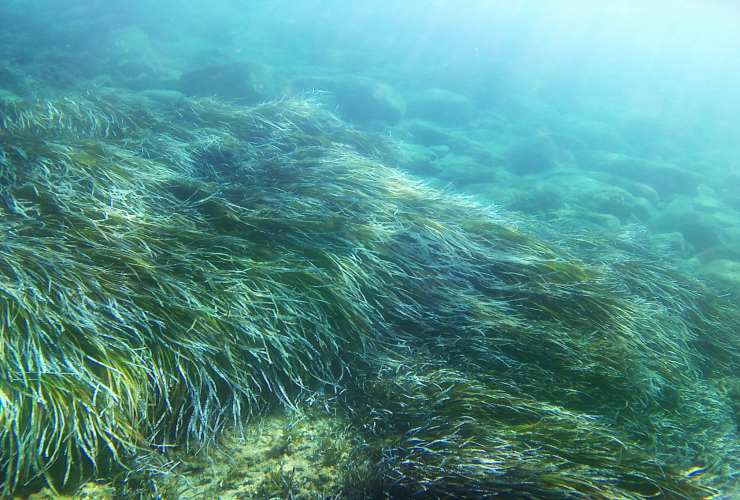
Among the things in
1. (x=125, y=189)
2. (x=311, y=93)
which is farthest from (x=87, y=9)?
(x=125, y=189)

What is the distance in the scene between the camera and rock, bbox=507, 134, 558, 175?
388 inches

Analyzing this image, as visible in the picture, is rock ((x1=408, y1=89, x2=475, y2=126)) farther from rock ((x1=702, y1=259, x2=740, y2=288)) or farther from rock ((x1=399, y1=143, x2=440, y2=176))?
rock ((x1=702, y1=259, x2=740, y2=288))

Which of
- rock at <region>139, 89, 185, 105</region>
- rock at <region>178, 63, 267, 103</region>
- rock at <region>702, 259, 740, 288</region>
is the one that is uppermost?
rock at <region>178, 63, 267, 103</region>

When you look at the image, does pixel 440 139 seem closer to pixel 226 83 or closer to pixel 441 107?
pixel 441 107

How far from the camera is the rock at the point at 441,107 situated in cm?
1235

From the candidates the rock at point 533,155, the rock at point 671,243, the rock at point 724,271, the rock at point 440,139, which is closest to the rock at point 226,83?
the rock at point 440,139

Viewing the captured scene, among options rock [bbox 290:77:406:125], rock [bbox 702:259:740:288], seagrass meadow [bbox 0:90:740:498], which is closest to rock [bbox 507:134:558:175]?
rock [bbox 290:77:406:125]

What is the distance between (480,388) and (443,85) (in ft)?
49.2

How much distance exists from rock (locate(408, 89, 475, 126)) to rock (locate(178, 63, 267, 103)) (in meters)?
4.33

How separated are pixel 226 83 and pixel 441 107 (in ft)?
20.4

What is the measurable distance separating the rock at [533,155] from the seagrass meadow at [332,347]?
5874mm

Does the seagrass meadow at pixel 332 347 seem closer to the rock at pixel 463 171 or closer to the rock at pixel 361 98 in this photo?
the rock at pixel 463 171

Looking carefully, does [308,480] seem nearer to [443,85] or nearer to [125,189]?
[125,189]

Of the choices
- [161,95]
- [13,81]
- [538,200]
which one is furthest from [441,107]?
[13,81]
